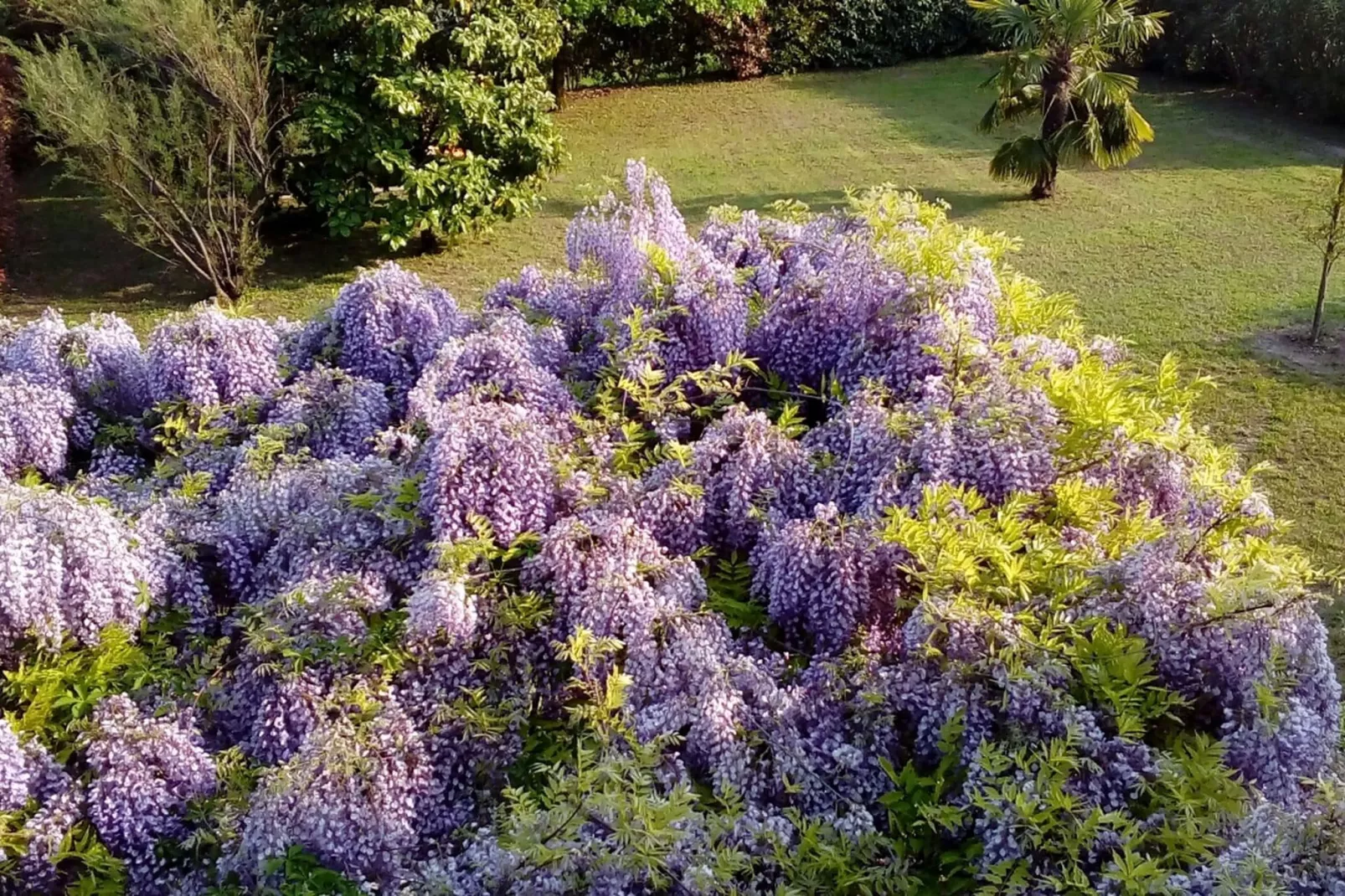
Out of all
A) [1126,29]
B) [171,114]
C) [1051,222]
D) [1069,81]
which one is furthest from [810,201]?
[171,114]

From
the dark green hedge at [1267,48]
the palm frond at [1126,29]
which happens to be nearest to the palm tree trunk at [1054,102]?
the palm frond at [1126,29]

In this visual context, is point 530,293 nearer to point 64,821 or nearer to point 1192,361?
point 64,821

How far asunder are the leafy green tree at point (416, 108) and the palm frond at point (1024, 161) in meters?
4.92

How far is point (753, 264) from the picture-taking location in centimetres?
412

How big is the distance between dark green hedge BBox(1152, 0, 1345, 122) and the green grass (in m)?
0.45

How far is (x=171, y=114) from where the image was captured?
8234mm

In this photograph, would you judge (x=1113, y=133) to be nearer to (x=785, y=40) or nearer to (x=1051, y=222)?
(x=1051, y=222)

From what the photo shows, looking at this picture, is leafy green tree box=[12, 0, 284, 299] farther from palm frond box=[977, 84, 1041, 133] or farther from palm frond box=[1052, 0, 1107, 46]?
palm frond box=[1052, 0, 1107, 46]

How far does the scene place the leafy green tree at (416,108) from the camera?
345 inches

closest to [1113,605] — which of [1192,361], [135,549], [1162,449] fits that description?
[1162,449]

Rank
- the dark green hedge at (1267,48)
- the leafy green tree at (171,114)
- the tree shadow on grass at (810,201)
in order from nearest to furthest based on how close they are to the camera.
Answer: the leafy green tree at (171,114), the tree shadow on grass at (810,201), the dark green hedge at (1267,48)

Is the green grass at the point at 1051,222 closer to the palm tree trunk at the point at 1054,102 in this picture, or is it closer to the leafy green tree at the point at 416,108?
the palm tree trunk at the point at 1054,102

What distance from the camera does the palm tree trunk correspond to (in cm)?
1058

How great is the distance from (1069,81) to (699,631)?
986 cm
